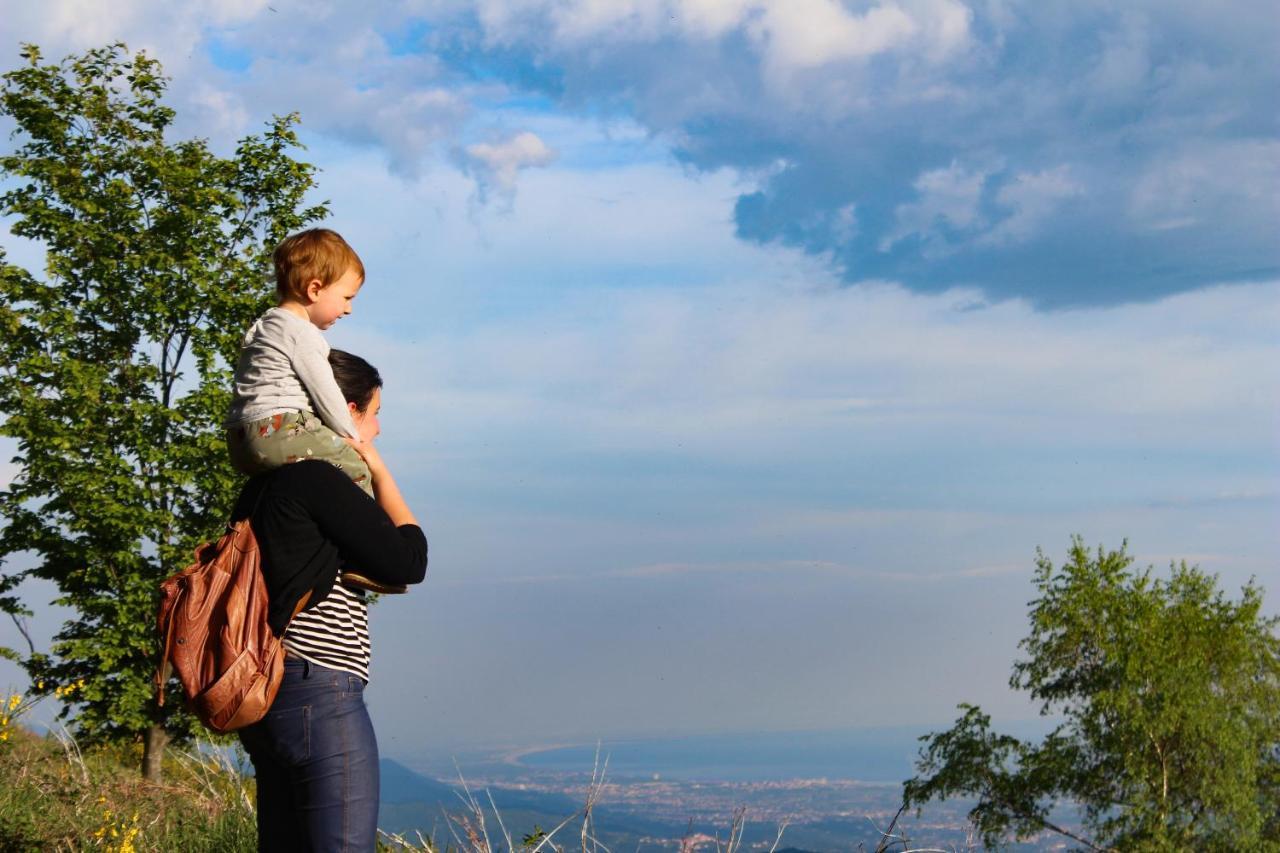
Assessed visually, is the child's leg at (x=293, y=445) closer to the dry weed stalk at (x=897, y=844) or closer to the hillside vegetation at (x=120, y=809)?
the dry weed stalk at (x=897, y=844)

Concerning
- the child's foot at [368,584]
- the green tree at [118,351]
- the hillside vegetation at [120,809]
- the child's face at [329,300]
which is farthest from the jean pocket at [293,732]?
the green tree at [118,351]

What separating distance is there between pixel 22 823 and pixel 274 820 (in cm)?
411

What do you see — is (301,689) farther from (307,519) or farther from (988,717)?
(988,717)

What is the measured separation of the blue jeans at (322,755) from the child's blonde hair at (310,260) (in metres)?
0.84

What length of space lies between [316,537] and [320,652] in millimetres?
248

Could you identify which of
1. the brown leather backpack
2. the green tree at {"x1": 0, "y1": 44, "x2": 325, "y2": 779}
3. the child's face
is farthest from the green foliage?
the green tree at {"x1": 0, "y1": 44, "x2": 325, "y2": 779}

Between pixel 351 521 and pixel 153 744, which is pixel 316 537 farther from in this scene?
pixel 153 744

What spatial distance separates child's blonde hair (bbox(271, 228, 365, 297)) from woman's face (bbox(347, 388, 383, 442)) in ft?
0.97

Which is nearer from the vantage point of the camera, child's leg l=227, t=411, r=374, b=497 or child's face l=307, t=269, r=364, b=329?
child's leg l=227, t=411, r=374, b=497

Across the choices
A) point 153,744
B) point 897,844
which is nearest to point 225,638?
point 897,844

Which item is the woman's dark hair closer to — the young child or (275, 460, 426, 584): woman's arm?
the young child

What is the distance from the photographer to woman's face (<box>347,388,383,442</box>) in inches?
114

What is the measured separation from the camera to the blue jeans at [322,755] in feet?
8.50

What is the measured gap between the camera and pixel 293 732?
259 cm
